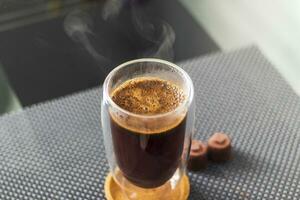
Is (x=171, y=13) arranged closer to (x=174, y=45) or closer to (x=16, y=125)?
(x=174, y=45)

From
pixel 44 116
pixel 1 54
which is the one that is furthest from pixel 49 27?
pixel 44 116

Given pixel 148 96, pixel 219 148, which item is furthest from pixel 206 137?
pixel 148 96

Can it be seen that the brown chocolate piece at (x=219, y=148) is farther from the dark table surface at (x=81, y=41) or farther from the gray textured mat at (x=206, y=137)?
the dark table surface at (x=81, y=41)

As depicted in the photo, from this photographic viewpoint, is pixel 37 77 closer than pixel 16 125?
No

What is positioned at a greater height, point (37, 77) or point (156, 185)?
point (156, 185)

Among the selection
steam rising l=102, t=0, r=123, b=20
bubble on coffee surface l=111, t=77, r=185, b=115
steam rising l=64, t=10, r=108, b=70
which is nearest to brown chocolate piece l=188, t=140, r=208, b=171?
bubble on coffee surface l=111, t=77, r=185, b=115

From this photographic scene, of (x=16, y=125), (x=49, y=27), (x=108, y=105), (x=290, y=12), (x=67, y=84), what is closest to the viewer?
(x=108, y=105)

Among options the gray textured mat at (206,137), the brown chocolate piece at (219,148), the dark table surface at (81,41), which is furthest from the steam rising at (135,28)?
the brown chocolate piece at (219,148)
